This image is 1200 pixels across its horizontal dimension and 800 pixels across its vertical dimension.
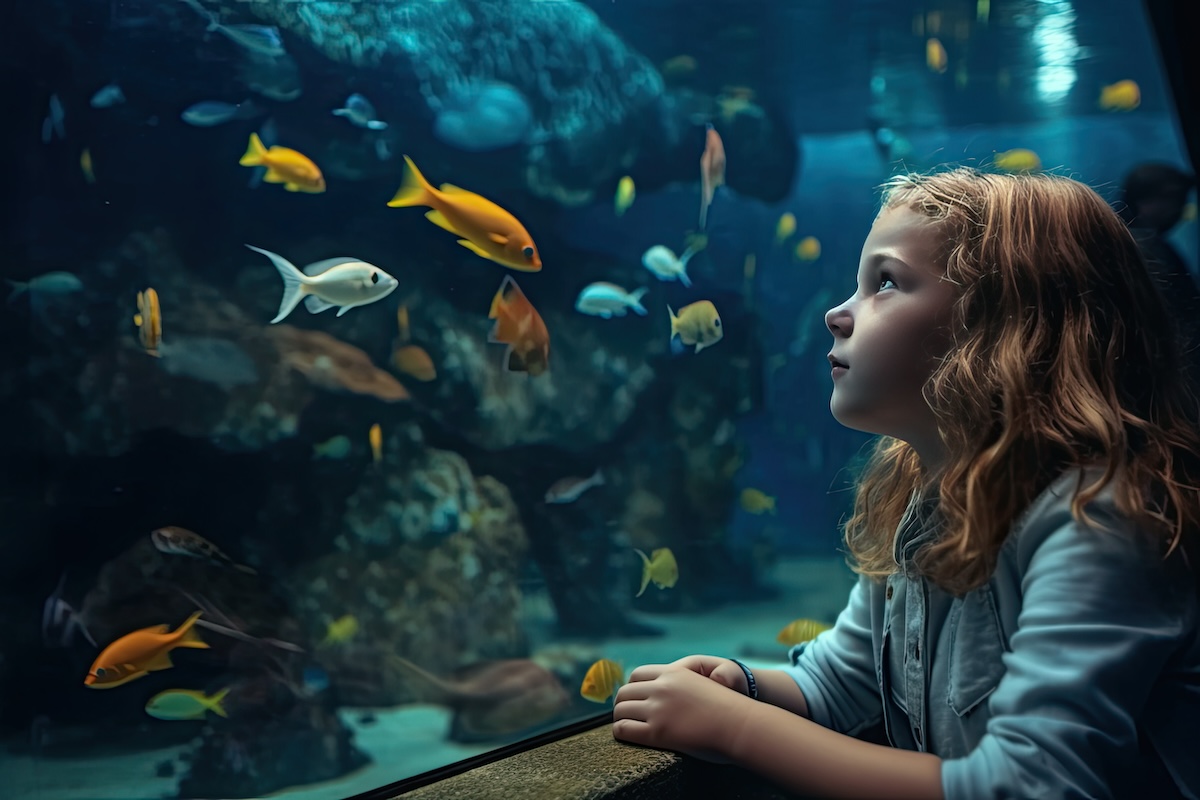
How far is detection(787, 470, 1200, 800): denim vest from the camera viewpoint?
3.74 ft

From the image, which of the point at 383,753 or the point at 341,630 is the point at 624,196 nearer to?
the point at 341,630

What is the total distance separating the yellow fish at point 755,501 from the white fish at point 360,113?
3.89 m

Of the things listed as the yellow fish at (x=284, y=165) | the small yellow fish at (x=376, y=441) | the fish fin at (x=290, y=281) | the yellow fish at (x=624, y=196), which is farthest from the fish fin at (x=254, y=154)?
the yellow fish at (x=624, y=196)

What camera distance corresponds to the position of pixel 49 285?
9.99 feet

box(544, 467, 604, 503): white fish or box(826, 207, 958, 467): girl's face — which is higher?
box(826, 207, 958, 467): girl's face

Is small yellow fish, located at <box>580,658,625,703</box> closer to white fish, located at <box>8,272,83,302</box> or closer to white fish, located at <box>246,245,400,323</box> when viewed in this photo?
white fish, located at <box>246,245,400,323</box>

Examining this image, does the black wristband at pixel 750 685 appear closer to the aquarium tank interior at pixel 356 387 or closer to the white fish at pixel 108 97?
the aquarium tank interior at pixel 356 387

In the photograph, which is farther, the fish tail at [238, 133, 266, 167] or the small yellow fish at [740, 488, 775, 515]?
the small yellow fish at [740, 488, 775, 515]

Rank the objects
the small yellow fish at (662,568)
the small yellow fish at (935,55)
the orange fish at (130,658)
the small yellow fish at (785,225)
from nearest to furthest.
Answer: the orange fish at (130,658) < the small yellow fish at (662,568) < the small yellow fish at (785,225) < the small yellow fish at (935,55)

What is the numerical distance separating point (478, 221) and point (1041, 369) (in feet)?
6.80

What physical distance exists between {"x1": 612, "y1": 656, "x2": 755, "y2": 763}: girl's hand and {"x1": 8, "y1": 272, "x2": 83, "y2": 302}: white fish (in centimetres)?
269

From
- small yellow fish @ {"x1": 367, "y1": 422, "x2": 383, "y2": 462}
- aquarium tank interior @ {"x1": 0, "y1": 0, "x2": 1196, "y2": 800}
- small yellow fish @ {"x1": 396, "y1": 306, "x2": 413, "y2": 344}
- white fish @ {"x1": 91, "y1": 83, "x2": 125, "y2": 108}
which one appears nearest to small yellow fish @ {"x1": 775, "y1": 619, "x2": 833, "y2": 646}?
aquarium tank interior @ {"x1": 0, "y1": 0, "x2": 1196, "y2": 800}

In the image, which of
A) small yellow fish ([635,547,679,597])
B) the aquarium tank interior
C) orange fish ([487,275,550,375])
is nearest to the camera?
the aquarium tank interior

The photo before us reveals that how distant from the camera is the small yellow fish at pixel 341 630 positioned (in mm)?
3730
